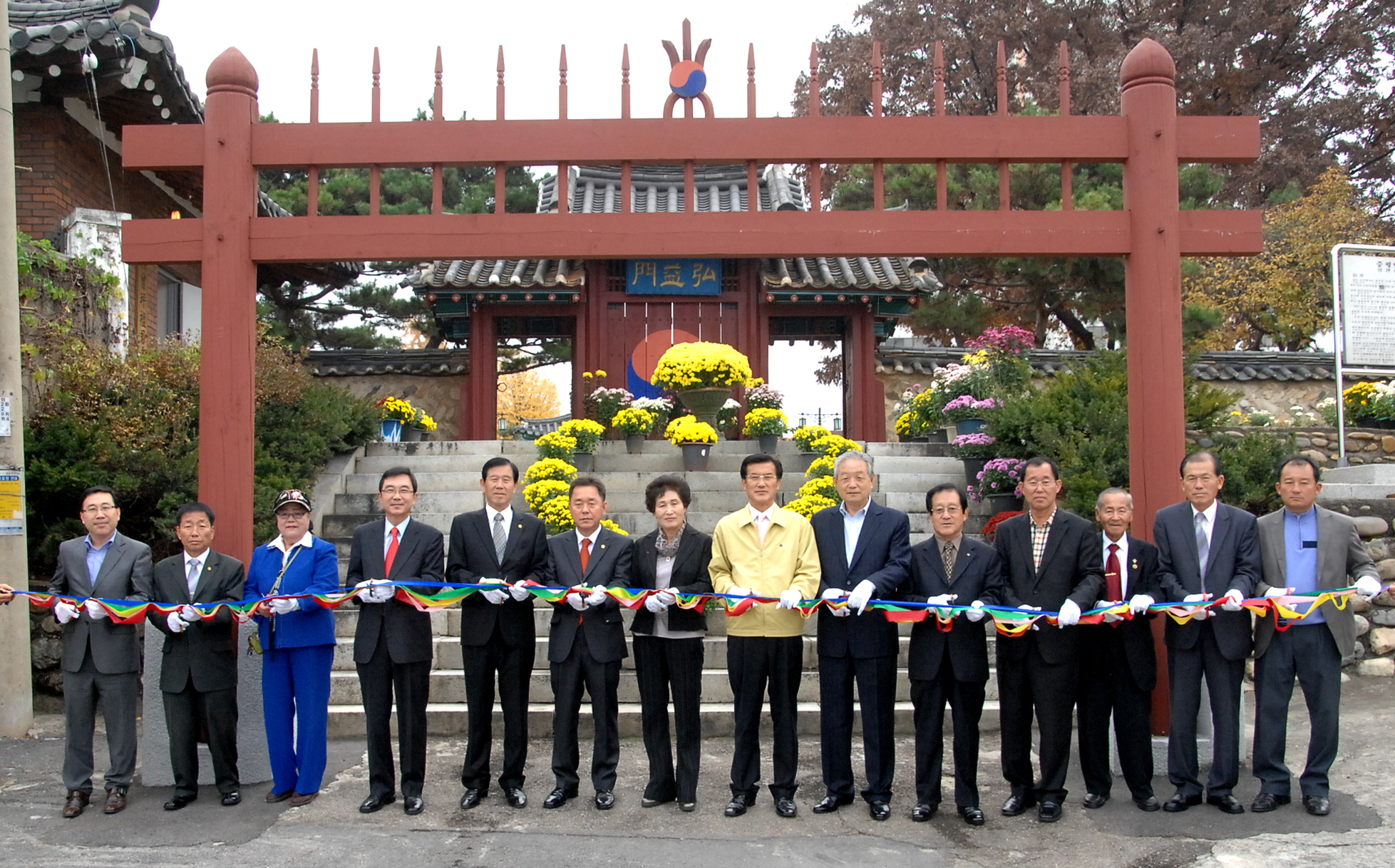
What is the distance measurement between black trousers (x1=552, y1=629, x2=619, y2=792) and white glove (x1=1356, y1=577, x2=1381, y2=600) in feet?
10.9

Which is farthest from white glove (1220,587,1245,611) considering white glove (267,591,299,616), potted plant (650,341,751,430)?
potted plant (650,341,751,430)

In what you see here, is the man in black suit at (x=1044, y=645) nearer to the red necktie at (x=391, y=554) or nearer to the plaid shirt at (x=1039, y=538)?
the plaid shirt at (x=1039, y=538)

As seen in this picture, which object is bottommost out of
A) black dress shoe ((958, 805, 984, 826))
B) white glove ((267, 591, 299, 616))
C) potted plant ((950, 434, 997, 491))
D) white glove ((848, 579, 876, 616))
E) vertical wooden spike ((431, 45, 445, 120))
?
black dress shoe ((958, 805, 984, 826))

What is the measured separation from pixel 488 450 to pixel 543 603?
3.41 metres

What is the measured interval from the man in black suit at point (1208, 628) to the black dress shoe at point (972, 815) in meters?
0.86

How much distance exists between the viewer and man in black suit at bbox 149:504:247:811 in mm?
5008

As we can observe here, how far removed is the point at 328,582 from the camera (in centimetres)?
508

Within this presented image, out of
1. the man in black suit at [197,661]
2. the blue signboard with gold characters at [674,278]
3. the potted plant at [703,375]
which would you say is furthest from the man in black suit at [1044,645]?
the blue signboard with gold characters at [674,278]

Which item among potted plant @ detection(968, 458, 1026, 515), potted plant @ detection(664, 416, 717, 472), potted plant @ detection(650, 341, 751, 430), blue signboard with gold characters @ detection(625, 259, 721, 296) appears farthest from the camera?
blue signboard with gold characters @ detection(625, 259, 721, 296)

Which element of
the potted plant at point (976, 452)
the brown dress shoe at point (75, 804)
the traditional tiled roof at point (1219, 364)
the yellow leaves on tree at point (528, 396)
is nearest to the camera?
the brown dress shoe at point (75, 804)

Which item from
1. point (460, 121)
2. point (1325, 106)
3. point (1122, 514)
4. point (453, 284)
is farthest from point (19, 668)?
point (1325, 106)

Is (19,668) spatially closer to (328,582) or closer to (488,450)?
(328,582)

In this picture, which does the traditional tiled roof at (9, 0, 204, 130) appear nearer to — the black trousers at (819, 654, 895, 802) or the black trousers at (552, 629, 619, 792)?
the black trousers at (552, 629, 619, 792)

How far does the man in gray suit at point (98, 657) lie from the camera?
16.3 feet
